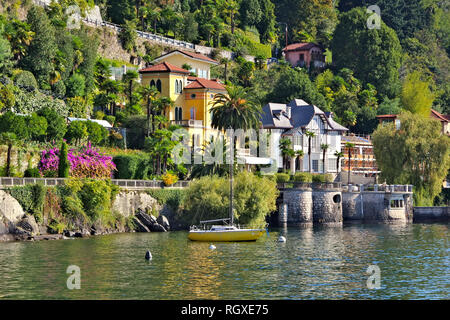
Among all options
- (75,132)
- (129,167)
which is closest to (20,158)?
(75,132)

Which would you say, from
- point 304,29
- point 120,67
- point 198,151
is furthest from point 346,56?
point 198,151

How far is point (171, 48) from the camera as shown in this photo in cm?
14388

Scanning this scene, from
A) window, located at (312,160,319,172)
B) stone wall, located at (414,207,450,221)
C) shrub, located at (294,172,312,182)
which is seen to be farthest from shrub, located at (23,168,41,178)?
window, located at (312,160,319,172)

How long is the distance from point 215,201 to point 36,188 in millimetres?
19042

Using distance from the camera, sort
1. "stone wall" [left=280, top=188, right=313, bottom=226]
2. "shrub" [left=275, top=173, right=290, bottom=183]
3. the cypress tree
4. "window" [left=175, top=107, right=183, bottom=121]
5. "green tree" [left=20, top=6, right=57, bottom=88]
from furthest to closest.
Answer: "window" [left=175, top=107, right=183, bottom=121] → "green tree" [left=20, top=6, right=57, bottom=88] → "shrub" [left=275, top=173, right=290, bottom=183] → "stone wall" [left=280, top=188, right=313, bottom=226] → the cypress tree

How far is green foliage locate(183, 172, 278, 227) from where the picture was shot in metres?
89.2

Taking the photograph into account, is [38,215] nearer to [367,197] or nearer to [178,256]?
[178,256]

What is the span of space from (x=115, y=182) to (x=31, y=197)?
1221cm

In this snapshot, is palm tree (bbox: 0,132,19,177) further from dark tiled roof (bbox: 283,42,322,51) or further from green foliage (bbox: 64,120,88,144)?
dark tiled roof (bbox: 283,42,322,51)

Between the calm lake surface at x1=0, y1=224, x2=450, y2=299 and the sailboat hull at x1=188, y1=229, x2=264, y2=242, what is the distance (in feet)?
3.40

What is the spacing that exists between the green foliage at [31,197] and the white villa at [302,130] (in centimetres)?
5091

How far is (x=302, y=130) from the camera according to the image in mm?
128750

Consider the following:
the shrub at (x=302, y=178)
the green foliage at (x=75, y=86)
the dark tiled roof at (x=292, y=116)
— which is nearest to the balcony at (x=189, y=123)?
the green foliage at (x=75, y=86)

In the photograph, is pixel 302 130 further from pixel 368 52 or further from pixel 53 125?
pixel 368 52
